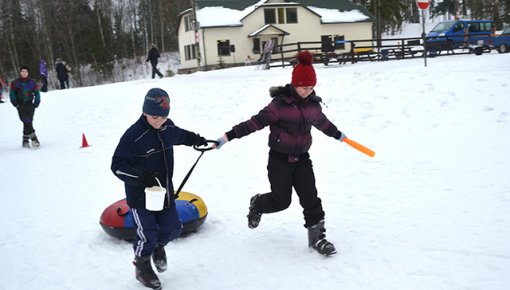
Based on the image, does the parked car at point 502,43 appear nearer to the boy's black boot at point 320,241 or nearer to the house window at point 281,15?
the house window at point 281,15

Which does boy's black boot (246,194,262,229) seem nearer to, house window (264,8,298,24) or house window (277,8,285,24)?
house window (264,8,298,24)

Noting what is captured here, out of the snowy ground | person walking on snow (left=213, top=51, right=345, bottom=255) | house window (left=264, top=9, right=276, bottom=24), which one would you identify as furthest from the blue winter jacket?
house window (left=264, top=9, right=276, bottom=24)

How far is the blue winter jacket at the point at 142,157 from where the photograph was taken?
11.6 ft

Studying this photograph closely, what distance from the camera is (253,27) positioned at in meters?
39.5

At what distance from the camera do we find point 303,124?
13.7 ft

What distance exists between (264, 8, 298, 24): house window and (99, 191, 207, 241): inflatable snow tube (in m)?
36.7

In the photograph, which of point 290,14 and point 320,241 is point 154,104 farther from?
point 290,14

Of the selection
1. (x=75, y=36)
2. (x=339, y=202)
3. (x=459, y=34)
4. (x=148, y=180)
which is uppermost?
(x=75, y=36)

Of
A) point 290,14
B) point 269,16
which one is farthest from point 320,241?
point 290,14

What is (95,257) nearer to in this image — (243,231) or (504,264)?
(243,231)

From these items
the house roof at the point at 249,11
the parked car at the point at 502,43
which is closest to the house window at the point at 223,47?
the house roof at the point at 249,11

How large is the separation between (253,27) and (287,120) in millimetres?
36803

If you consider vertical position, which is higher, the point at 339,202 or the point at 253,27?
the point at 253,27

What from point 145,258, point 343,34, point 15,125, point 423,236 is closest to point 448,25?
point 343,34
